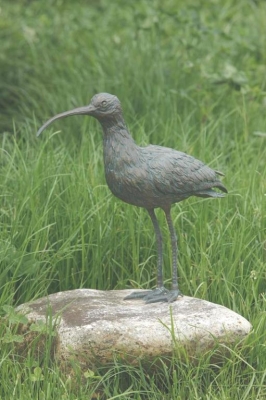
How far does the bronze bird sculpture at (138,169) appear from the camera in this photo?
3.99 m

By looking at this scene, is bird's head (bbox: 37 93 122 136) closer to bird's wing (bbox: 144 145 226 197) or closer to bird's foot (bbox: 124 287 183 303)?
bird's wing (bbox: 144 145 226 197)

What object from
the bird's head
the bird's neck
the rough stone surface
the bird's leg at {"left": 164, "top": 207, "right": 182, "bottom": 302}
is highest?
the bird's head

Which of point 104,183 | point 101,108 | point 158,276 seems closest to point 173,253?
point 158,276

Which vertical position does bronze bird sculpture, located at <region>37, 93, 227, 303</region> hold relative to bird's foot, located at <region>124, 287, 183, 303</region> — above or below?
above

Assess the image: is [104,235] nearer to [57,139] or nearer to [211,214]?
[211,214]

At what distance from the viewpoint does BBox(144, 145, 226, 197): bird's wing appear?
13.2ft

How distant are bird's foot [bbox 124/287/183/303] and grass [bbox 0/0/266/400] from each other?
0.94 feet

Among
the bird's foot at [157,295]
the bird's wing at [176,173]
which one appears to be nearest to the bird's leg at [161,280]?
the bird's foot at [157,295]

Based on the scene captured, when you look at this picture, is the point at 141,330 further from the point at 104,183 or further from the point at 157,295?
the point at 104,183

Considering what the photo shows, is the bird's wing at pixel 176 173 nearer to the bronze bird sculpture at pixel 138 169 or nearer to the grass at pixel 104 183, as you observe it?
the bronze bird sculpture at pixel 138 169

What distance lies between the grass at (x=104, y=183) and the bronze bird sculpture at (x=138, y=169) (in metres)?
0.60

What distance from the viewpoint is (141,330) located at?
151 inches

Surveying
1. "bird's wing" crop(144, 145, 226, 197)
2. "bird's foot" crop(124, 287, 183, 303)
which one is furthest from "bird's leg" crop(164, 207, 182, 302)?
"bird's wing" crop(144, 145, 226, 197)

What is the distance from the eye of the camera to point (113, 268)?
4.76 m
